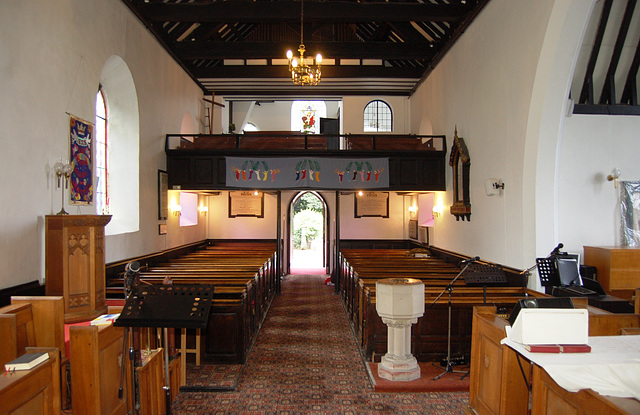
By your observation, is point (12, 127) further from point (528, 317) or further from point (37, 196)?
point (528, 317)

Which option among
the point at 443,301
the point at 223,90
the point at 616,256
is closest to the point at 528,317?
the point at 443,301

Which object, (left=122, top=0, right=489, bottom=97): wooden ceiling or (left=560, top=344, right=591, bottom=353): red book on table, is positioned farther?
(left=122, top=0, right=489, bottom=97): wooden ceiling

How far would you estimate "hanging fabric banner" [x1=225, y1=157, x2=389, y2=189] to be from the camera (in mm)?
9172

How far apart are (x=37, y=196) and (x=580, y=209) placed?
7500 millimetres

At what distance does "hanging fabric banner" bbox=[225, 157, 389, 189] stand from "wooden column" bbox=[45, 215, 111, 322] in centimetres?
456

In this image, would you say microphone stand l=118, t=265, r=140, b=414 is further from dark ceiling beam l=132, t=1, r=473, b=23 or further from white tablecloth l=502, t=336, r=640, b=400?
dark ceiling beam l=132, t=1, r=473, b=23

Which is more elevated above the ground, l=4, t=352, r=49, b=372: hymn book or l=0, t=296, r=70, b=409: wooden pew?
l=4, t=352, r=49, b=372: hymn book

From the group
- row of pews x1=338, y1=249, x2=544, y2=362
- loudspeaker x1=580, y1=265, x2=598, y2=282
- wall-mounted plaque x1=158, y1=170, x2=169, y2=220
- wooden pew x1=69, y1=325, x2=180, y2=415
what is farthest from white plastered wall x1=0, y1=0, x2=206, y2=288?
loudspeaker x1=580, y1=265, x2=598, y2=282

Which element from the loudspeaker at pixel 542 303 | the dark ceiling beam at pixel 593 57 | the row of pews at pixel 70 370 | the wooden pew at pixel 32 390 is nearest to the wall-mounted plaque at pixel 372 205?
the dark ceiling beam at pixel 593 57

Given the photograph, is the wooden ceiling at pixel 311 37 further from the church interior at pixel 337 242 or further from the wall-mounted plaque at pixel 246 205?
the wall-mounted plaque at pixel 246 205

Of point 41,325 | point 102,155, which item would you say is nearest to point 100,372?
point 41,325

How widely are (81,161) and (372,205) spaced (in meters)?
8.56

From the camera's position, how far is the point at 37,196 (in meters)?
4.80

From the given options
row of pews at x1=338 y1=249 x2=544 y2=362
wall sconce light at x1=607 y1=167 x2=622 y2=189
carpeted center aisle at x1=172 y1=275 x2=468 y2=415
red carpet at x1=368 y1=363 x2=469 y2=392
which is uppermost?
wall sconce light at x1=607 y1=167 x2=622 y2=189
